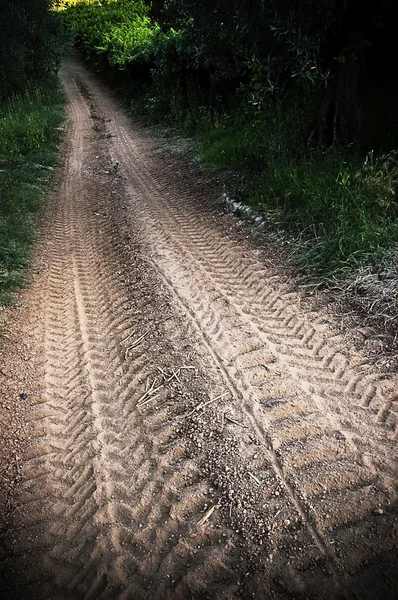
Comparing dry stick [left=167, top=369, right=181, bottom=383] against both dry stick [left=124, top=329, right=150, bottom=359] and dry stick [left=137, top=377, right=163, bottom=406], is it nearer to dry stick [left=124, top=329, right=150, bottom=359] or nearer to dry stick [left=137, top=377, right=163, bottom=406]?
dry stick [left=137, top=377, right=163, bottom=406]

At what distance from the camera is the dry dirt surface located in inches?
88.0

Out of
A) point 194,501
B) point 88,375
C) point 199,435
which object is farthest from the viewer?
point 88,375

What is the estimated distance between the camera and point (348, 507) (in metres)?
2.40

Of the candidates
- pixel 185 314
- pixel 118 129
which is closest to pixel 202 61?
pixel 118 129

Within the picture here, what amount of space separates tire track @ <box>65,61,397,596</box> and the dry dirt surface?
0.5 inches

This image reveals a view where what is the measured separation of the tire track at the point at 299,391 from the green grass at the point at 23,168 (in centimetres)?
175

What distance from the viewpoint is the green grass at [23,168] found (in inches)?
209

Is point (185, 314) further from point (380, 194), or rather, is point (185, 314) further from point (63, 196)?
point (63, 196)

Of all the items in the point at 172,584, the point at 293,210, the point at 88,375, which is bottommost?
the point at 172,584

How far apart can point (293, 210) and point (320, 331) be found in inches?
96.3

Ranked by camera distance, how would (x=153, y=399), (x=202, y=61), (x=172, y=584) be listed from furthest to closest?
1. (x=202, y=61)
2. (x=153, y=399)
3. (x=172, y=584)

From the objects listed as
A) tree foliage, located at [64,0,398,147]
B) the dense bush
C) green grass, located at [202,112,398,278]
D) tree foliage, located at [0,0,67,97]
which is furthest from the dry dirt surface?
tree foliage, located at [0,0,67,97]

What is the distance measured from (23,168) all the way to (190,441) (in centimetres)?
788

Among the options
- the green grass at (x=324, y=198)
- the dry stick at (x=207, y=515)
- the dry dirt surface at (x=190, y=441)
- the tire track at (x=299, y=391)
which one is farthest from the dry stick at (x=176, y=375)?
Answer: the green grass at (x=324, y=198)
